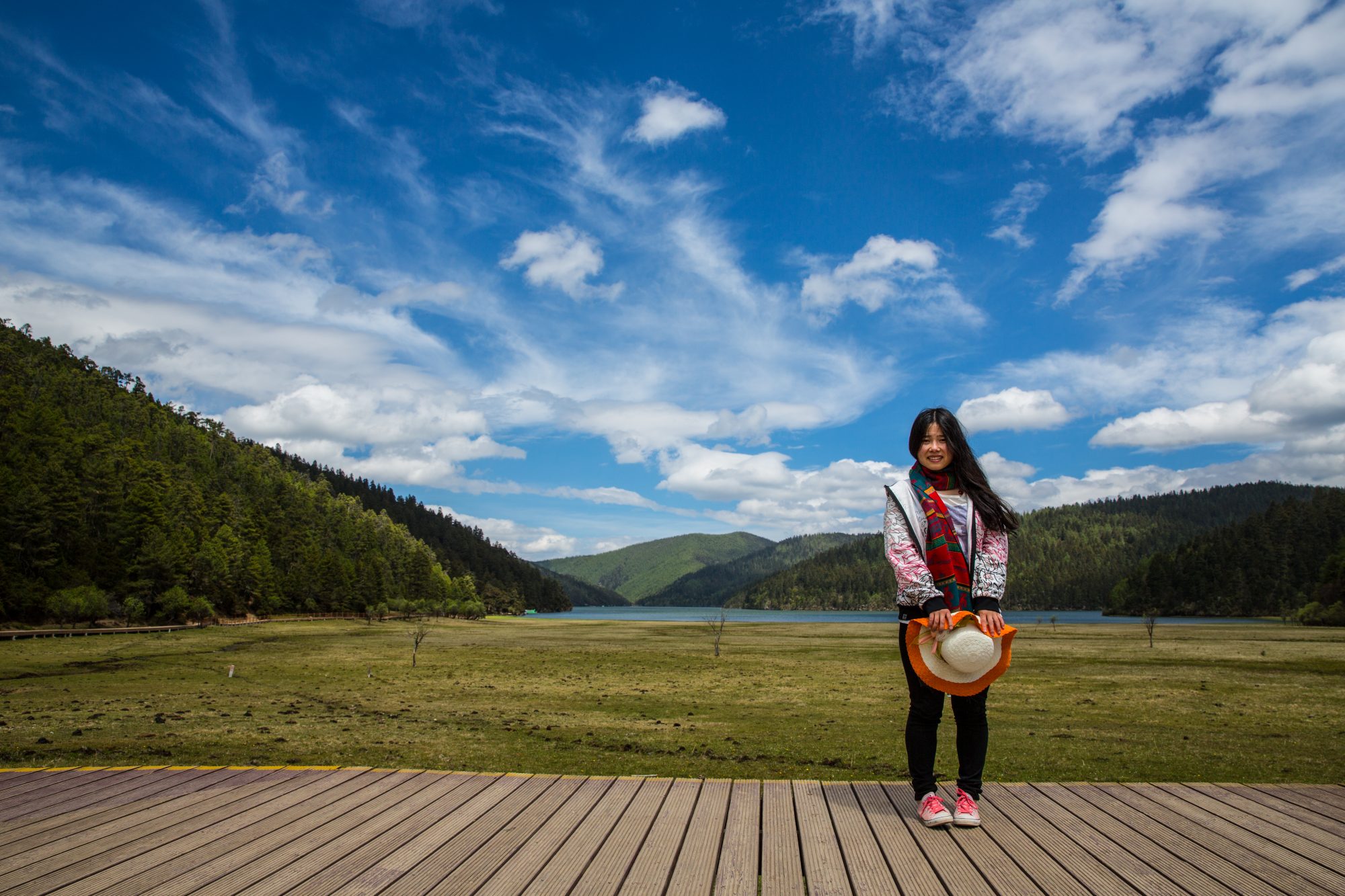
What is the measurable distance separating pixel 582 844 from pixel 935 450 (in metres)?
3.89

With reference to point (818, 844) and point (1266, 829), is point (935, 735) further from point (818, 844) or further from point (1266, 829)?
point (1266, 829)

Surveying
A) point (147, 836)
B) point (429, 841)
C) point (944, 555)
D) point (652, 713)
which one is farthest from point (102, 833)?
point (652, 713)

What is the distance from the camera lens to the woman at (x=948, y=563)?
531 centimetres

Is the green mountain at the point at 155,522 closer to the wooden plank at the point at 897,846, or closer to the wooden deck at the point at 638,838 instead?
the wooden deck at the point at 638,838

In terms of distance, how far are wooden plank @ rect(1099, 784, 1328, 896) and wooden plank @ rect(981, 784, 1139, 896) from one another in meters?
0.71

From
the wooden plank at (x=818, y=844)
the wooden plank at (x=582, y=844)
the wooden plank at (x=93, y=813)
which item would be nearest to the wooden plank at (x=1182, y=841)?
the wooden plank at (x=818, y=844)

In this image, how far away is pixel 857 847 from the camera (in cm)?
463

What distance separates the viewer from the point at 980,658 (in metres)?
5.04

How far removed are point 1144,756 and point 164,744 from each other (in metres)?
18.0

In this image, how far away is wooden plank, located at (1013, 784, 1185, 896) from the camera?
405 centimetres

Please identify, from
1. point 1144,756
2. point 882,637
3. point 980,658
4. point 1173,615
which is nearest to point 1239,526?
point 1173,615

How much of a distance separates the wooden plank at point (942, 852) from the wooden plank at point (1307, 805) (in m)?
2.77

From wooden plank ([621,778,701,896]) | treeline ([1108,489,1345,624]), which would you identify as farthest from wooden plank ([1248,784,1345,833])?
treeline ([1108,489,1345,624])

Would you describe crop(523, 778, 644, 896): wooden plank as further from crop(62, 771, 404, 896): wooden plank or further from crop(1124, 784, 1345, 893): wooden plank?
crop(1124, 784, 1345, 893): wooden plank
